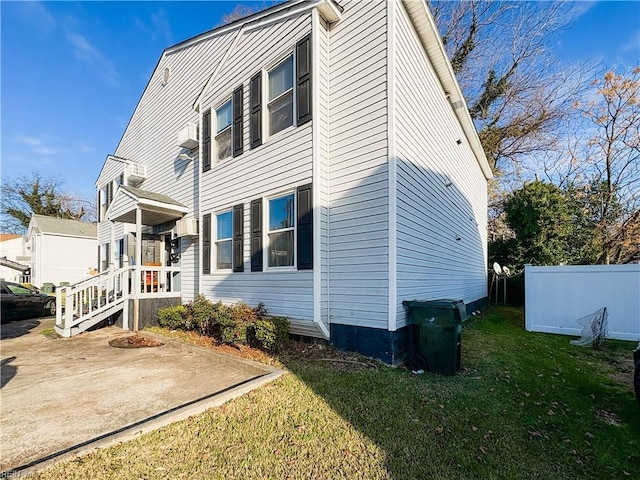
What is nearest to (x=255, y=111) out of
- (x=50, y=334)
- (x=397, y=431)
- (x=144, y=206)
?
(x=144, y=206)

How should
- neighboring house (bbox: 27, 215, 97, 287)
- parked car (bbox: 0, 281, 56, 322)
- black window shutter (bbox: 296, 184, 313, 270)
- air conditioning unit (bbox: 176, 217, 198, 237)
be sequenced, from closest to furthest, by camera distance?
black window shutter (bbox: 296, 184, 313, 270) < air conditioning unit (bbox: 176, 217, 198, 237) < parked car (bbox: 0, 281, 56, 322) < neighboring house (bbox: 27, 215, 97, 287)

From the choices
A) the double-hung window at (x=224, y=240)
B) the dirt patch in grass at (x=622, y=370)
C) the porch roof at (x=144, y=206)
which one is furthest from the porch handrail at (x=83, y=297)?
the dirt patch in grass at (x=622, y=370)

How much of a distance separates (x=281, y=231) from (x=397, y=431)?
4084mm

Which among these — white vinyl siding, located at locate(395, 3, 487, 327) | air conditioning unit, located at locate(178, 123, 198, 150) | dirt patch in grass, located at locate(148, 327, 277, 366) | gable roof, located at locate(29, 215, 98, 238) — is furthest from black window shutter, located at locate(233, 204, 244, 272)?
gable roof, located at locate(29, 215, 98, 238)

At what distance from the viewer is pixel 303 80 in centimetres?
591

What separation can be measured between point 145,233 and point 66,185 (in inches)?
1181

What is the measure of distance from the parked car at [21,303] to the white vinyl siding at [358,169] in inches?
458

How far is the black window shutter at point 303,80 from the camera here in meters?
5.83

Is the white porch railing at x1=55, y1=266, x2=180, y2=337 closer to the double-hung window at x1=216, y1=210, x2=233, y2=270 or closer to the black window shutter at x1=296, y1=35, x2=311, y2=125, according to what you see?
the double-hung window at x1=216, y1=210, x2=233, y2=270

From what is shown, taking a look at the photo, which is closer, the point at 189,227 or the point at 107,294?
the point at 107,294

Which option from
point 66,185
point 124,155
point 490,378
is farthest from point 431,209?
point 66,185

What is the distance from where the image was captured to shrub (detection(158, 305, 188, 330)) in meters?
7.63

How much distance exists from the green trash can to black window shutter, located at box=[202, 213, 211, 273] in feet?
16.6

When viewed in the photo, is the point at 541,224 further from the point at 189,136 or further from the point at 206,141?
the point at 189,136
